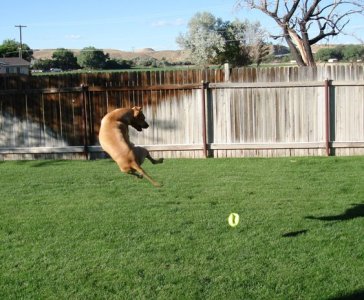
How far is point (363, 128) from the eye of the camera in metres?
13.0

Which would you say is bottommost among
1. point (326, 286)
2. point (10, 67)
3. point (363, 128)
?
point (326, 286)

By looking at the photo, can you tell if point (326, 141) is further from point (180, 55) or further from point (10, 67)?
point (180, 55)

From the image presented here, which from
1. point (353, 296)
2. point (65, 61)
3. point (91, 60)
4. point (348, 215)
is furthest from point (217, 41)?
point (353, 296)

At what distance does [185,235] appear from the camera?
7129 millimetres

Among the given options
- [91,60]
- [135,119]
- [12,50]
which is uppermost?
[12,50]

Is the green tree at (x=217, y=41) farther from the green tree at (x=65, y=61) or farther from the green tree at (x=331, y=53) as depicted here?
the green tree at (x=65, y=61)

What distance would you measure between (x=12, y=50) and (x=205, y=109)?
2755 inches

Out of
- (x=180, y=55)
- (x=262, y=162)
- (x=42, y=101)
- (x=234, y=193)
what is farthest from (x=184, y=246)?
(x=180, y=55)

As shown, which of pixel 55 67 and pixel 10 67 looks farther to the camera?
pixel 55 67

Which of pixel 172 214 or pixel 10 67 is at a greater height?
pixel 10 67

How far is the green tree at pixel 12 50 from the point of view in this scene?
77.8 meters

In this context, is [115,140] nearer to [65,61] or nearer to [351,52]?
[351,52]

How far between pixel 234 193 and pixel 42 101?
6.24 meters

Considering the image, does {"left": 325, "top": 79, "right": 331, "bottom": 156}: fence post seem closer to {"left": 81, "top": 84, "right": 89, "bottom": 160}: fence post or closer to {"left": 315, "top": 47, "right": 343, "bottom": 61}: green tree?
{"left": 81, "top": 84, "right": 89, "bottom": 160}: fence post
